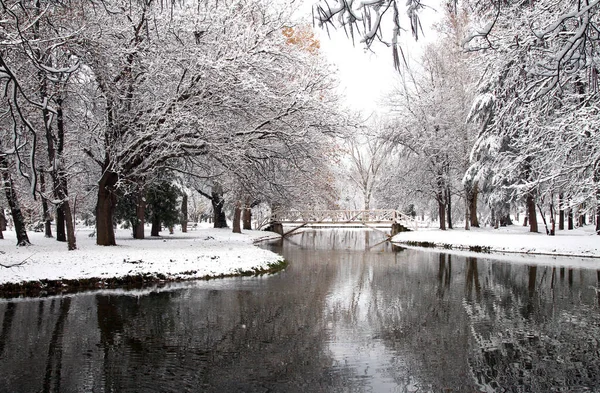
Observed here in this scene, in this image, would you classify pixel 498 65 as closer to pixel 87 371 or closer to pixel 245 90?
pixel 245 90

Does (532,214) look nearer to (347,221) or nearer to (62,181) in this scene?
(347,221)

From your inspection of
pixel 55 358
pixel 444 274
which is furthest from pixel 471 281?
pixel 55 358

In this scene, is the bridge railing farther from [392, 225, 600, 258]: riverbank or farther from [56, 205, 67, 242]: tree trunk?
[56, 205, 67, 242]: tree trunk

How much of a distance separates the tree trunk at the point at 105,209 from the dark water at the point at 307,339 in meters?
6.34

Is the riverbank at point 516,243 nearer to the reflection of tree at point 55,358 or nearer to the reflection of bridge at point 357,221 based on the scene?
the reflection of bridge at point 357,221

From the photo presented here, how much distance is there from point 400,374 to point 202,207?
180 ft

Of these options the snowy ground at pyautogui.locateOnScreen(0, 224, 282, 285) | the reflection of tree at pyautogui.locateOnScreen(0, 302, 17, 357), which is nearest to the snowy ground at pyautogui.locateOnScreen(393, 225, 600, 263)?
the snowy ground at pyautogui.locateOnScreen(0, 224, 282, 285)

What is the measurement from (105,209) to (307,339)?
12.2 metres

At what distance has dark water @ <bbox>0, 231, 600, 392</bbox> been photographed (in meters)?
5.48

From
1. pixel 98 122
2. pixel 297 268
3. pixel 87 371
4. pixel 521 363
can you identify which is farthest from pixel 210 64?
pixel 521 363

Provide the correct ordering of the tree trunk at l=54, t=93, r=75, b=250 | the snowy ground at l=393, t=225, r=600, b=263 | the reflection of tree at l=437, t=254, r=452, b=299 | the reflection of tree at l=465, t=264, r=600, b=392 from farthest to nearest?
the snowy ground at l=393, t=225, r=600, b=263, the tree trunk at l=54, t=93, r=75, b=250, the reflection of tree at l=437, t=254, r=452, b=299, the reflection of tree at l=465, t=264, r=600, b=392

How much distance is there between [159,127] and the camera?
49.6 ft

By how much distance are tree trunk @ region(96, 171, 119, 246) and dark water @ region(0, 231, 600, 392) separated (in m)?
6.34

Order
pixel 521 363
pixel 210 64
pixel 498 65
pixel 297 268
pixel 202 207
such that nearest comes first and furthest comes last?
pixel 521 363, pixel 498 65, pixel 210 64, pixel 297 268, pixel 202 207
